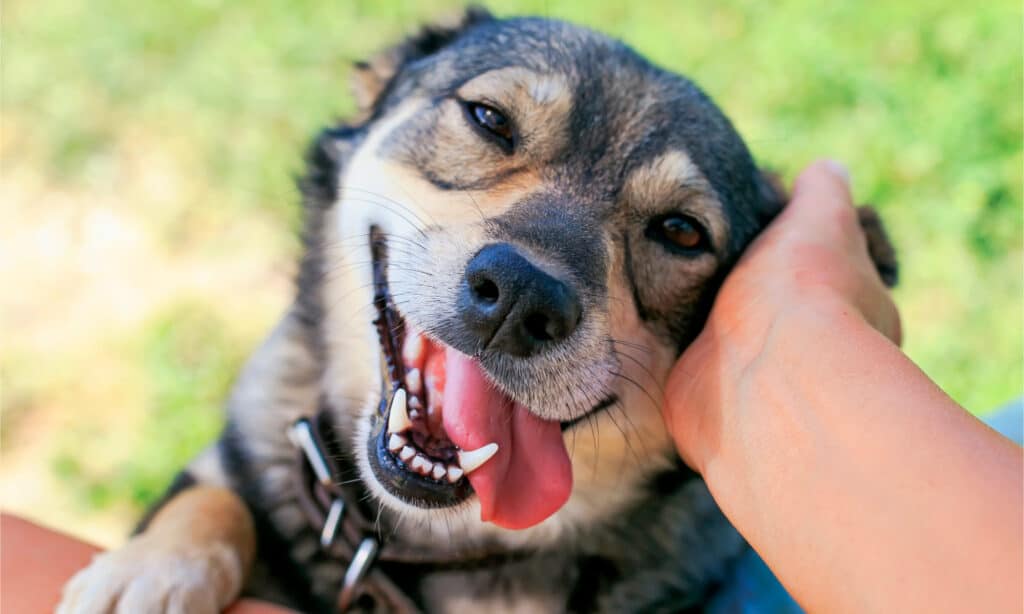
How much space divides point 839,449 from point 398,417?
0.96 m

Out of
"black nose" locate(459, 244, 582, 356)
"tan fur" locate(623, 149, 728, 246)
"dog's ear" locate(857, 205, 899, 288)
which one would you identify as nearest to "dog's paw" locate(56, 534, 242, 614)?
"black nose" locate(459, 244, 582, 356)

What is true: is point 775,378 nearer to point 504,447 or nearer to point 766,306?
point 766,306

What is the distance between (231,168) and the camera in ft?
15.4

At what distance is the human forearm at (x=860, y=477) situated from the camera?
1.31 meters

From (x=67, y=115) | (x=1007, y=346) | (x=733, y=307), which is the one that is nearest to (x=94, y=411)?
(x=67, y=115)

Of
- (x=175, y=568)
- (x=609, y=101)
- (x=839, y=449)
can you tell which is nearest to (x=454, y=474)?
(x=175, y=568)

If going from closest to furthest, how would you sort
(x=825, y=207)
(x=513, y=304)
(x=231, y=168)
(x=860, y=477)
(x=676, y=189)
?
(x=860, y=477) < (x=513, y=304) < (x=676, y=189) < (x=825, y=207) < (x=231, y=168)

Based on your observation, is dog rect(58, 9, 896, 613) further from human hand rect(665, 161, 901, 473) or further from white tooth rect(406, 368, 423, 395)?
human hand rect(665, 161, 901, 473)

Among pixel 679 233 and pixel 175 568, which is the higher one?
pixel 679 233

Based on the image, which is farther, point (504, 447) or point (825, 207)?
point (825, 207)

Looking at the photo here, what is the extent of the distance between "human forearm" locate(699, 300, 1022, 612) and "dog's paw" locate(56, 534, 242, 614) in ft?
3.95

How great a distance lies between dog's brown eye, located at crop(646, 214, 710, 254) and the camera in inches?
92.9

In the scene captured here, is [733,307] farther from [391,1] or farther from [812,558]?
[391,1]

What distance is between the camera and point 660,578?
2.56 m
